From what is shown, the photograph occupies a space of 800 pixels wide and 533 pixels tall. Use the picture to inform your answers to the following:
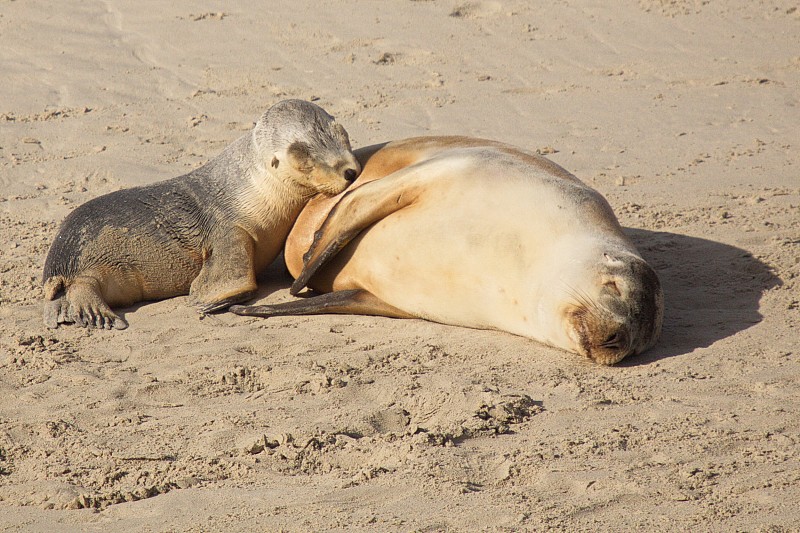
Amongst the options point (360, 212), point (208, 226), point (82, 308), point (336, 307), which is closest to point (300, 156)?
point (360, 212)

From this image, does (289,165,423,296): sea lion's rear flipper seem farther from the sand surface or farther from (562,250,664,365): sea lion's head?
(562,250,664,365): sea lion's head

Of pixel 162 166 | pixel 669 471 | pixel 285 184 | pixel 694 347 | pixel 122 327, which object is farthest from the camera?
pixel 162 166

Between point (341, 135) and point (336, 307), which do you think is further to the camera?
point (341, 135)

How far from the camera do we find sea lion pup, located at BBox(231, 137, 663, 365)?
13.7 ft

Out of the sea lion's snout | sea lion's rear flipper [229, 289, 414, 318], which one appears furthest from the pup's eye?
the sea lion's snout

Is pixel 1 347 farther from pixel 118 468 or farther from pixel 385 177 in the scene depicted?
pixel 385 177

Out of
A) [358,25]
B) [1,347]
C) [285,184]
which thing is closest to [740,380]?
[285,184]

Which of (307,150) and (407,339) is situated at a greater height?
(307,150)

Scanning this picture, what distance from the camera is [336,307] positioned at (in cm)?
491

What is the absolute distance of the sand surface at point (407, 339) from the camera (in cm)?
329

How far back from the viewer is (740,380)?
13.6 ft

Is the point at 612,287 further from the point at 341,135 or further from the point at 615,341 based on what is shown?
the point at 341,135

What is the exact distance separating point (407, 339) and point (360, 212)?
692mm

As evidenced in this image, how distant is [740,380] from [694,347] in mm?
374
